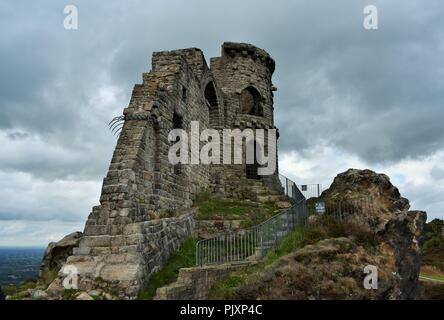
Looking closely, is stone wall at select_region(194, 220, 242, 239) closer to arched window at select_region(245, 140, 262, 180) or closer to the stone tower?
the stone tower

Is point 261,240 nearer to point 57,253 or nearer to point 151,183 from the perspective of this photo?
point 151,183

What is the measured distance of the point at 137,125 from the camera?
1042 centimetres

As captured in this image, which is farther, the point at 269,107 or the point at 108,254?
the point at 269,107

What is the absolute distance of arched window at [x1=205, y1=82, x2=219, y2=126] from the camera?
62.2 ft

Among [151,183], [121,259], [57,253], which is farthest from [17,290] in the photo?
[151,183]

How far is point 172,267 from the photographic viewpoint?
371 inches

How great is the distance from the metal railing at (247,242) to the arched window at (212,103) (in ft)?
29.4

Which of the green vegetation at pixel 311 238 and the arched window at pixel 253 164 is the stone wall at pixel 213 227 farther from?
the arched window at pixel 253 164

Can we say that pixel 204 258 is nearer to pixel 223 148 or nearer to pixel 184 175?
pixel 184 175

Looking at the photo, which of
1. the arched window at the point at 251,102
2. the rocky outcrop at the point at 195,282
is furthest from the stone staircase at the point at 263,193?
the rocky outcrop at the point at 195,282

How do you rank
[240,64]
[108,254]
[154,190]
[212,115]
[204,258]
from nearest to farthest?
[108,254] → [204,258] → [154,190] → [212,115] → [240,64]

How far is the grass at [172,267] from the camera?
7.97m
